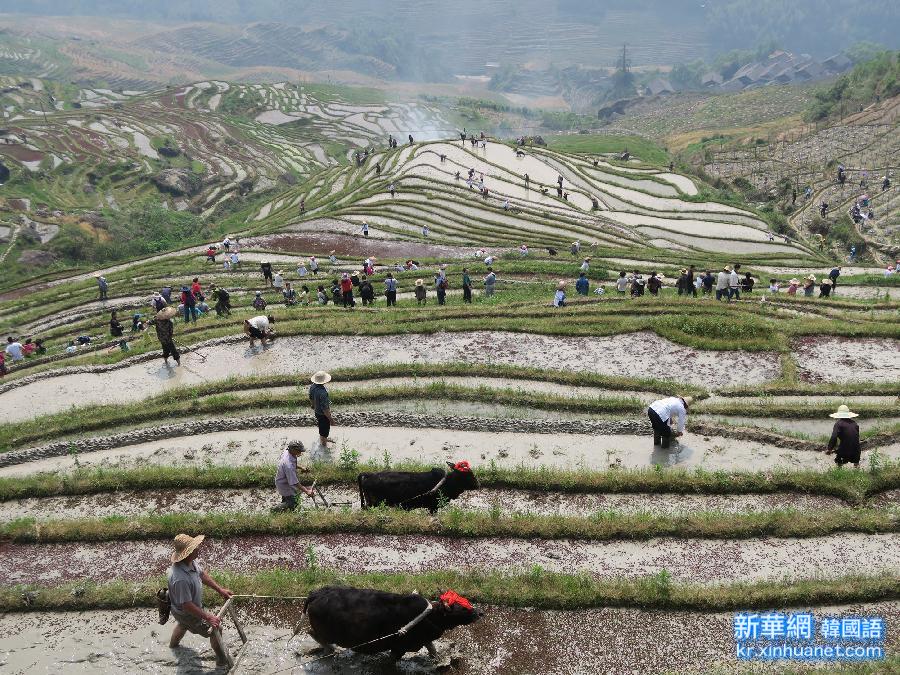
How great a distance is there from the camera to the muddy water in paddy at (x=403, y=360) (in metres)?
22.1

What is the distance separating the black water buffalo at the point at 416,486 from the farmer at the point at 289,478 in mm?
1345

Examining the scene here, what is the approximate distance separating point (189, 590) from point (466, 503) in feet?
22.1

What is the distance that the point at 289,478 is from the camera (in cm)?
1307

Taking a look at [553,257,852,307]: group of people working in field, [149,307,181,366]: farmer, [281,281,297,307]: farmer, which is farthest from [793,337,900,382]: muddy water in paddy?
[281,281,297,307]: farmer

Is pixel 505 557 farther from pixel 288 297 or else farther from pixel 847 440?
pixel 288 297

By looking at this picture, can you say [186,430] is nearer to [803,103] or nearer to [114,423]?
[114,423]

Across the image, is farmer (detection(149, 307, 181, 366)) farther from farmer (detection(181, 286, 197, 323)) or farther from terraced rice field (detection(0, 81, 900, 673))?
farmer (detection(181, 286, 197, 323))

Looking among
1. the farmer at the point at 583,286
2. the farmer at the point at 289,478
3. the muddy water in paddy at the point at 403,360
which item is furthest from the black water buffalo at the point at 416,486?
the farmer at the point at 583,286

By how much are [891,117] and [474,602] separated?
101385 millimetres

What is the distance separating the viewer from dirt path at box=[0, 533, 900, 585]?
1153cm

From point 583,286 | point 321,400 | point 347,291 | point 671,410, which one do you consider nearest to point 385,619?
point 321,400

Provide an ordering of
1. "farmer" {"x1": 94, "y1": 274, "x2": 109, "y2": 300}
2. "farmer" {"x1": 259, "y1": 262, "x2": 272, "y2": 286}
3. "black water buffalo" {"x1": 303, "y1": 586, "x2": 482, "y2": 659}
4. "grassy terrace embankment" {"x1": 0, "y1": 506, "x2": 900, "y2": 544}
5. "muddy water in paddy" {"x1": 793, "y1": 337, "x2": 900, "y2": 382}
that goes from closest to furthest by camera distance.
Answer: "black water buffalo" {"x1": 303, "y1": 586, "x2": 482, "y2": 659} < "grassy terrace embankment" {"x1": 0, "y1": 506, "x2": 900, "y2": 544} < "muddy water in paddy" {"x1": 793, "y1": 337, "x2": 900, "y2": 382} < "farmer" {"x1": 259, "y1": 262, "x2": 272, "y2": 286} < "farmer" {"x1": 94, "y1": 274, "x2": 109, "y2": 300}

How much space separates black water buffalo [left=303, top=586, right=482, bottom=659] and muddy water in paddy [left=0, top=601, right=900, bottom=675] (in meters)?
0.69

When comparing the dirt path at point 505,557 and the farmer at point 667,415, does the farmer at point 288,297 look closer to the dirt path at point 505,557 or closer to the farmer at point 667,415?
the dirt path at point 505,557
